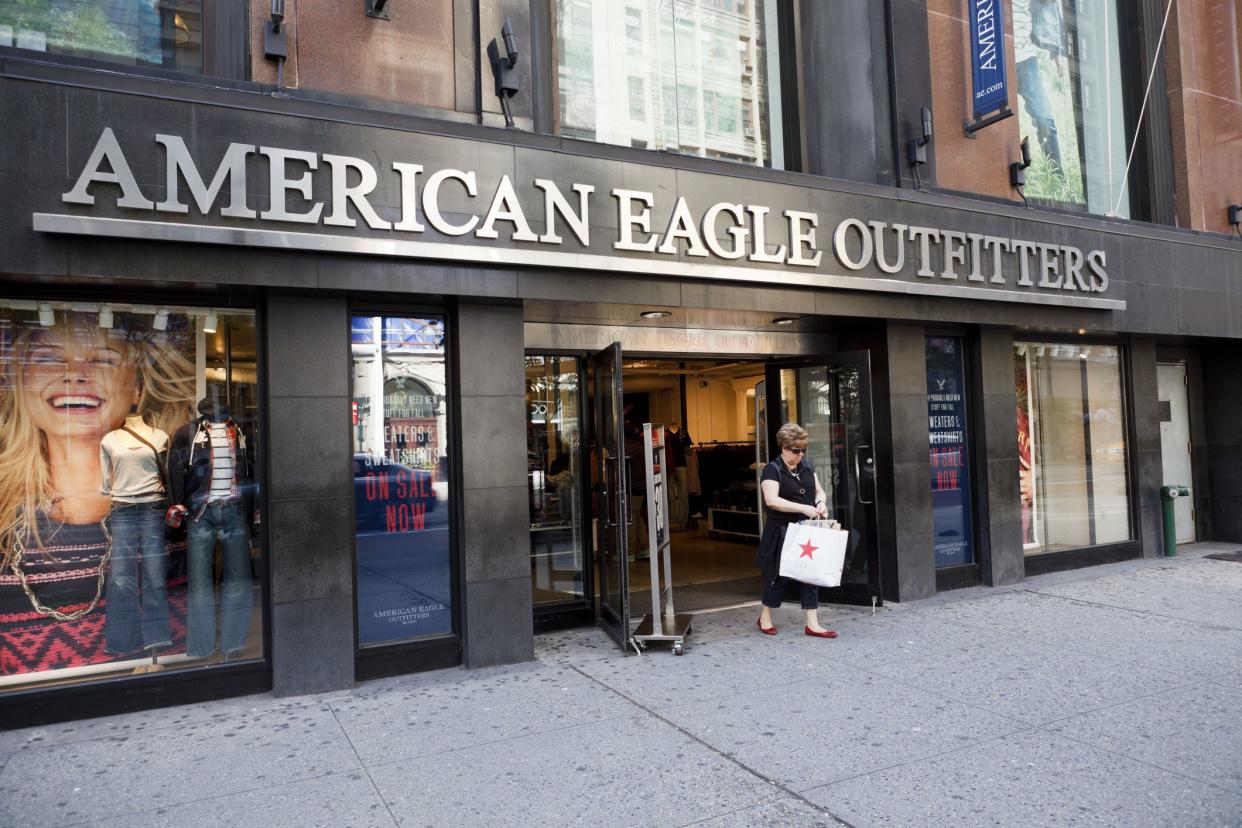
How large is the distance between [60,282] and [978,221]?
826cm

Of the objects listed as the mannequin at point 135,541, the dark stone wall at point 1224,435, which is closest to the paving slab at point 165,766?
the mannequin at point 135,541

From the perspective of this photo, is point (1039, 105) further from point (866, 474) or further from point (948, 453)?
point (866, 474)

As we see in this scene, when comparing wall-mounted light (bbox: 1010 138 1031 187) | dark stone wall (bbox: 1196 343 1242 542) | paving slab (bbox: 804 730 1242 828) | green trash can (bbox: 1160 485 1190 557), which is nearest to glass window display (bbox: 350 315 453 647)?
paving slab (bbox: 804 730 1242 828)

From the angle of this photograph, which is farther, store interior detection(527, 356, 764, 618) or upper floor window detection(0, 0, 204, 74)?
store interior detection(527, 356, 764, 618)

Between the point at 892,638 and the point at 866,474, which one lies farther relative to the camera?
the point at 866,474

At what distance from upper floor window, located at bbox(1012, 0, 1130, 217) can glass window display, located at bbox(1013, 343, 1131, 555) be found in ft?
6.85

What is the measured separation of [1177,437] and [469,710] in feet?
36.8

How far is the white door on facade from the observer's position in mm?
11375

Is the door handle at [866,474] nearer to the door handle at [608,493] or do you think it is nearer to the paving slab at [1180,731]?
the door handle at [608,493]

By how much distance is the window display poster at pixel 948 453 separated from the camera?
8.65m

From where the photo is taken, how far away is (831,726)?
4.78 metres

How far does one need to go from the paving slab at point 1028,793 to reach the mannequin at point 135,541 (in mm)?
4502

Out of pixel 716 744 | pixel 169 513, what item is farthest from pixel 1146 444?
pixel 169 513

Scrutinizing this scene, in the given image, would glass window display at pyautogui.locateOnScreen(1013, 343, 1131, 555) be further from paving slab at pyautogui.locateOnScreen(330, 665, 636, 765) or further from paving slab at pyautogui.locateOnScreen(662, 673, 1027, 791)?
paving slab at pyautogui.locateOnScreen(330, 665, 636, 765)
